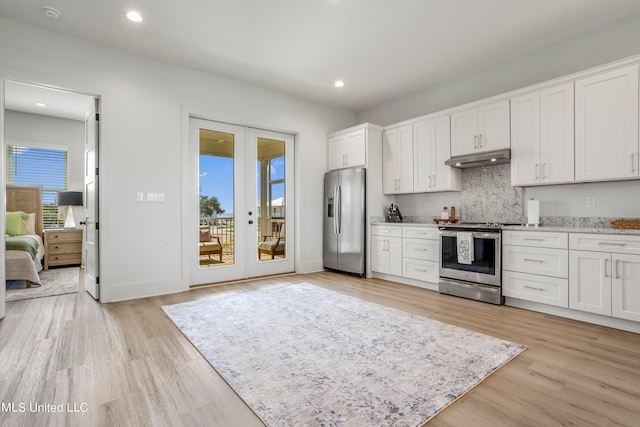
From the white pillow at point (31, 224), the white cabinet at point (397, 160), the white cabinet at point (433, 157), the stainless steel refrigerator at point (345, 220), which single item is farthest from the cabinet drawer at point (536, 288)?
the white pillow at point (31, 224)

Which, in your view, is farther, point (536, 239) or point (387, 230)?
point (387, 230)

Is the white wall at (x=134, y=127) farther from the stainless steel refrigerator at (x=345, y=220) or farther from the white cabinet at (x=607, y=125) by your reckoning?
the white cabinet at (x=607, y=125)

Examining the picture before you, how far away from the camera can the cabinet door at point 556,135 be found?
3273mm

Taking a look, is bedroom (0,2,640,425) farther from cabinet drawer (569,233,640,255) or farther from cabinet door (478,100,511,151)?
cabinet drawer (569,233,640,255)

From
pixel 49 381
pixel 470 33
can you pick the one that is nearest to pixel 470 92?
pixel 470 33

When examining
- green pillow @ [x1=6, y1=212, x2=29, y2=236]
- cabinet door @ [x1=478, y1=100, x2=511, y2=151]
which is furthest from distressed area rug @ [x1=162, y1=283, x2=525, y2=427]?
green pillow @ [x1=6, y1=212, x2=29, y2=236]

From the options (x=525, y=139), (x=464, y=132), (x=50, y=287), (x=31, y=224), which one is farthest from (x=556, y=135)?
(x=31, y=224)

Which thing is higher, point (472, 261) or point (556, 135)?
point (556, 135)

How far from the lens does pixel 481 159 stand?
389 centimetres

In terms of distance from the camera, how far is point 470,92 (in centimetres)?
447

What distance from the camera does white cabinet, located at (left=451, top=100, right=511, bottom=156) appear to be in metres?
3.78

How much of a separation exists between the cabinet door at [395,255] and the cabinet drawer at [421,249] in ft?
0.29

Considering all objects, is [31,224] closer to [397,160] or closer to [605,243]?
[397,160]

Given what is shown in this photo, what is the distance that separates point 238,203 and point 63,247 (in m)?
3.71
